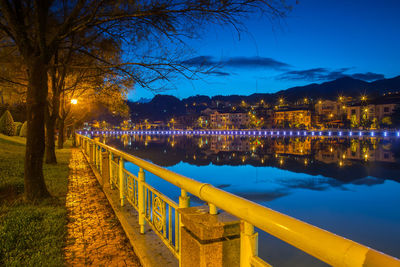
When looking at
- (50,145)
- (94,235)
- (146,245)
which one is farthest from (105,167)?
(50,145)

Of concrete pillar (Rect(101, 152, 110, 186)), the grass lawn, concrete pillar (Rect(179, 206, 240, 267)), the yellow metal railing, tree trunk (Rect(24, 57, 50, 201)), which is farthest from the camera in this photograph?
concrete pillar (Rect(101, 152, 110, 186))

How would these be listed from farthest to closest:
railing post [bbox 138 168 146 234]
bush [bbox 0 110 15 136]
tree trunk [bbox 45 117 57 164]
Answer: bush [bbox 0 110 15 136] → tree trunk [bbox 45 117 57 164] → railing post [bbox 138 168 146 234]

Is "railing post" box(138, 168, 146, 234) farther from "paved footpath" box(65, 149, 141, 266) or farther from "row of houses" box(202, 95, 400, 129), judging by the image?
"row of houses" box(202, 95, 400, 129)

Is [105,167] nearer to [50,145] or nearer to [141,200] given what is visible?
[141,200]

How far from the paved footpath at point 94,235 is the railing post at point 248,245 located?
2638 millimetres

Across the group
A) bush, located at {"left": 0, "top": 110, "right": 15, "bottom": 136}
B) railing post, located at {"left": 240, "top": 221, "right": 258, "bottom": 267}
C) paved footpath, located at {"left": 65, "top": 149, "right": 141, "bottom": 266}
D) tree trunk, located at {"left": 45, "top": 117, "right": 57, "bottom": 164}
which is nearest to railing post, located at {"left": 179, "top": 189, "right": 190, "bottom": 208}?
railing post, located at {"left": 240, "top": 221, "right": 258, "bottom": 267}

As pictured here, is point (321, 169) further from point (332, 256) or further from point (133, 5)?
point (332, 256)

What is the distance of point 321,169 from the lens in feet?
73.5

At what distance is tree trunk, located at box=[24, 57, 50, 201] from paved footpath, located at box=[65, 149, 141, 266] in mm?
927

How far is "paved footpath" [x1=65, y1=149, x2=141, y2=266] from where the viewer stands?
13.5ft

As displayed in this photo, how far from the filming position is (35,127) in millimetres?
7008

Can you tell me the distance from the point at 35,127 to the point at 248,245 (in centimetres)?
693

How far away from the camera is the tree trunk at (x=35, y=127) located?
6.84m

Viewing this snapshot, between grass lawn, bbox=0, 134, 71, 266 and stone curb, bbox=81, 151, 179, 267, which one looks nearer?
stone curb, bbox=81, 151, 179, 267
